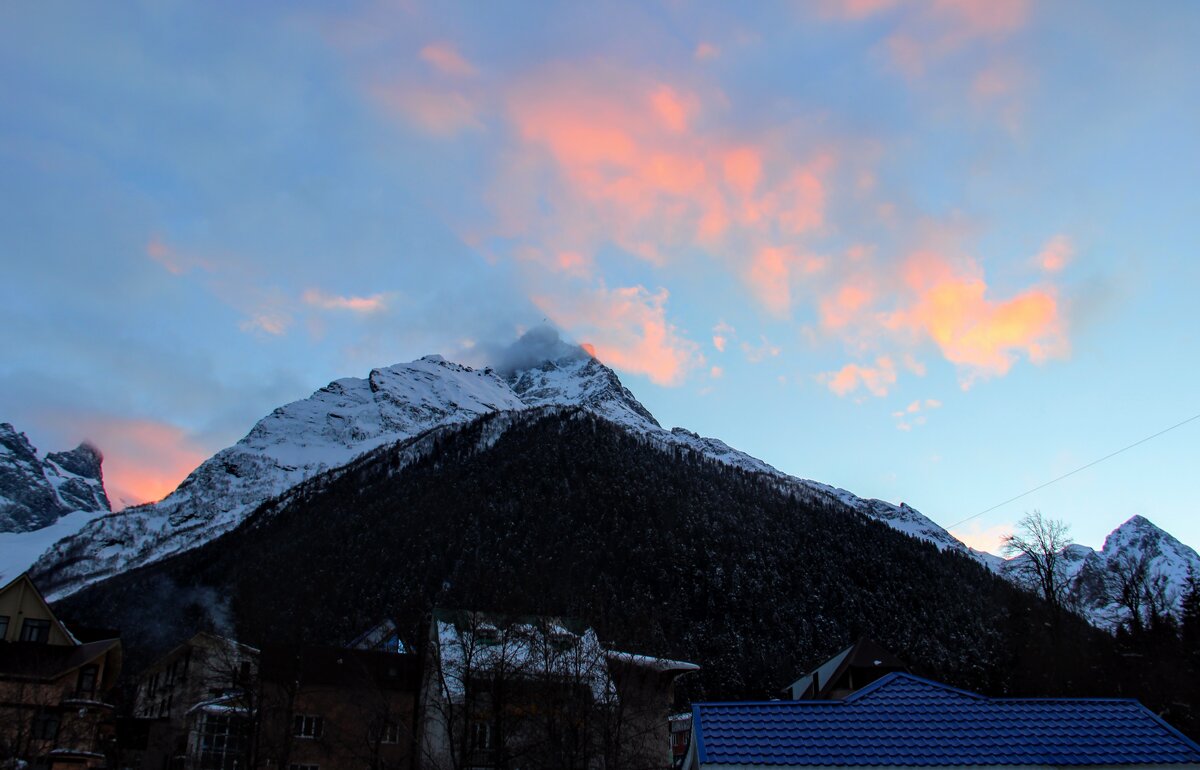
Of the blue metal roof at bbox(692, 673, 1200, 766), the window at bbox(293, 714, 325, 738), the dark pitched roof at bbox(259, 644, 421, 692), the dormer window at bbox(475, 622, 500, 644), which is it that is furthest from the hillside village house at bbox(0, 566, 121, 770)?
the blue metal roof at bbox(692, 673, 1200, 766)

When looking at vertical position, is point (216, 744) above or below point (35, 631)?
below

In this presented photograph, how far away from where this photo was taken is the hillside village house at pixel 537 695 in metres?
27.4

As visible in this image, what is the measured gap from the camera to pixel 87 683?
1538 inches

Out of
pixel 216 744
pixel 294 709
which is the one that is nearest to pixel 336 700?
pixel 294 709

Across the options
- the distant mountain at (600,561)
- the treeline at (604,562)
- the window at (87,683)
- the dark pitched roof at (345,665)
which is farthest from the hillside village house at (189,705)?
the distant mountain at (600,561)

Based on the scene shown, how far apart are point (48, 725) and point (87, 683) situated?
255cm

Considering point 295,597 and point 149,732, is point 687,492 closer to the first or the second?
point 295,597

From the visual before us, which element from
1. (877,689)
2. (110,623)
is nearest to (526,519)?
(110,623)

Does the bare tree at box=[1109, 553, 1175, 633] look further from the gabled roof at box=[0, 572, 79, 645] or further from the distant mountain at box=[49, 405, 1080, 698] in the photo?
the gabled roof at box=[0, 572, 79, 645]

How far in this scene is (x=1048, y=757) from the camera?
12.5 meters

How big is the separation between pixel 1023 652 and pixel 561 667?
145 ft

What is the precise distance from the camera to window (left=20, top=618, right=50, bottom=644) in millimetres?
40531

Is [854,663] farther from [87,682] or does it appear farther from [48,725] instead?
[48,725]

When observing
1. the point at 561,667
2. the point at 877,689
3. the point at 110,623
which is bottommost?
the point at 877,689
